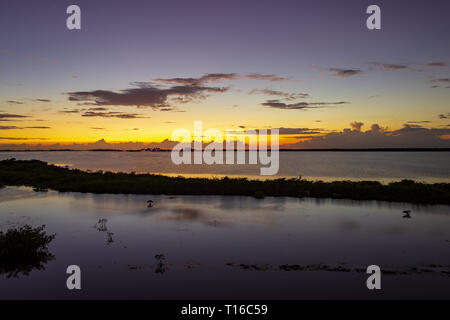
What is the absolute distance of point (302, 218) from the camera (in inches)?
782

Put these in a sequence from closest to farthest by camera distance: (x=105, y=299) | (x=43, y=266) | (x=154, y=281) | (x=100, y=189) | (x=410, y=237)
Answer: (x=105, y=299), (x=154, y=281), (x=43, y=266), (x=410, y=237), (x=100, y=189)

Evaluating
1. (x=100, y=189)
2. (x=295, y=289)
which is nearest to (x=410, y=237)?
(x=295, y=289)

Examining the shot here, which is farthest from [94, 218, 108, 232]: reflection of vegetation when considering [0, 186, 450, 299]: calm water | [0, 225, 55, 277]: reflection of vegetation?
[0, 225, 55, 277]: reflection of vegetation

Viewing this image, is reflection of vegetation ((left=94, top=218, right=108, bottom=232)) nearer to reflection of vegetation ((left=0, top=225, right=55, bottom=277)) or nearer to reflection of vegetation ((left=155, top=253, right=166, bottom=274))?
reflection of vegetation ((left=0, top=225, right=55, bottom=277))

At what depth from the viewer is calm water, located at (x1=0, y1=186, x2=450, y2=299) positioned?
10008 millimetres

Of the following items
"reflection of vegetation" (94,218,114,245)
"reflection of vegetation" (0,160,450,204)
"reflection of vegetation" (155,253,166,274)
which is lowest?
"reflection of vegetation" (155,253,166,274)

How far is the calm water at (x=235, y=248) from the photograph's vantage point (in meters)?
10.0

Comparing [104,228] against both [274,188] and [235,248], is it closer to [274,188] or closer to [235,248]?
[235,248]

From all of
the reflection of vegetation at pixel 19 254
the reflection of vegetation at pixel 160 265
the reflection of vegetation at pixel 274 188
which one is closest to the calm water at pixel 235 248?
the reflection of vegetation at pixel 160 265

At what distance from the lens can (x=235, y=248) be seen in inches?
550

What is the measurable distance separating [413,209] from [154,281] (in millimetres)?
19210

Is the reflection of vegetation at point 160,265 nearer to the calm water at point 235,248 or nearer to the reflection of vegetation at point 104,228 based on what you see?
the calm water at point 235,248
